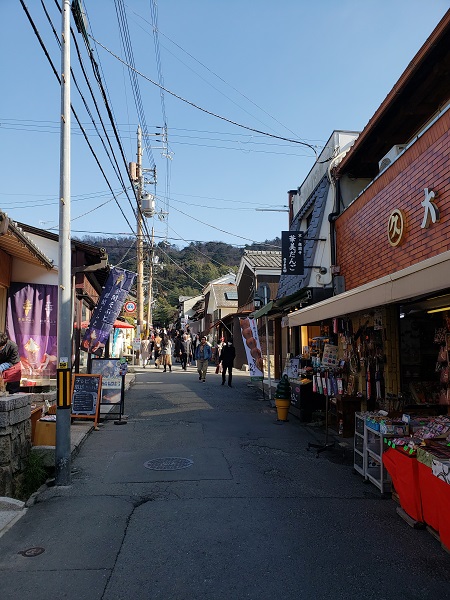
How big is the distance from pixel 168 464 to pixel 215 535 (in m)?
2.74

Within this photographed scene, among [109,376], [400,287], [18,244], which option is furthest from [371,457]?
[18,244]

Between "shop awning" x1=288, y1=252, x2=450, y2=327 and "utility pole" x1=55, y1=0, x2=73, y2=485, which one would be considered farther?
"utility pole" x1=55, y1=0, x2=73, y2=485

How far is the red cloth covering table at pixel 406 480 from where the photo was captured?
4766 millimetres

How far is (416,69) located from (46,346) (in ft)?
28.8

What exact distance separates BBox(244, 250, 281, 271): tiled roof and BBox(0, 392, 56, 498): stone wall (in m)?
20.8

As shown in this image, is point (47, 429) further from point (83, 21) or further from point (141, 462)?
point (83, 21)

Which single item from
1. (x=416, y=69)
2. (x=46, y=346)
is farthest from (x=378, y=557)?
(x=46, y=346)

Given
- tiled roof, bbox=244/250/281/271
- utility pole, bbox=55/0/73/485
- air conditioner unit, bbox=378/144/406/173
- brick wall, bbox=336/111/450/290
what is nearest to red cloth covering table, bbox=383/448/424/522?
brick wall, bbox=336/111/450/290

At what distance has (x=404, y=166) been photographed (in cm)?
761

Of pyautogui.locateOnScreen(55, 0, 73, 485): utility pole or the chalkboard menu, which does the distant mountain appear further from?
pyautogui.locateOnScreen(55, 0, 73, 485): utility pole

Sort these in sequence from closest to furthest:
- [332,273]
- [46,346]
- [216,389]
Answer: [46,346] < [332,273] < [216,389]

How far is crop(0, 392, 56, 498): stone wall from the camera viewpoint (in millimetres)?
5477

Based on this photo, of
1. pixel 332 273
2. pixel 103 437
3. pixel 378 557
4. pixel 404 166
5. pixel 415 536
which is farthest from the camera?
pixel 332 273

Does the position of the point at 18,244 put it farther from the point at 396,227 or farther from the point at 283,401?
the point at 283,401
